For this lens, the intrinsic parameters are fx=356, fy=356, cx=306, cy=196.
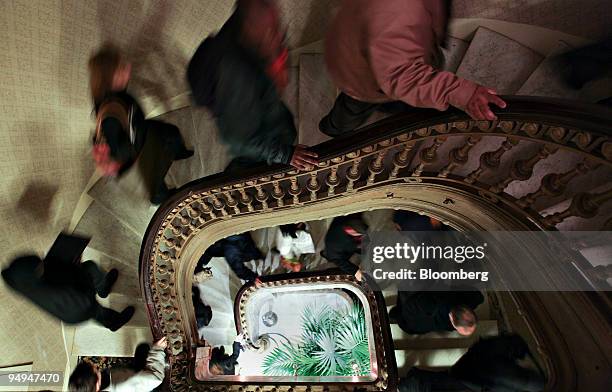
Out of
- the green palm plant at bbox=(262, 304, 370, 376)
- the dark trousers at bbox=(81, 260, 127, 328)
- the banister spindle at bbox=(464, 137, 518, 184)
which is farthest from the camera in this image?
the green palm plant at bbox=(262, 304, 370, 376)

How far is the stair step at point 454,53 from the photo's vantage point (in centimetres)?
197

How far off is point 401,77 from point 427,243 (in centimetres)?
117

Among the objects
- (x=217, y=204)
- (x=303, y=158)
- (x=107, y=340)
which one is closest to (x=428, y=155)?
(x=303, y=158)

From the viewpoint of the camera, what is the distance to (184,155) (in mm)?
2762

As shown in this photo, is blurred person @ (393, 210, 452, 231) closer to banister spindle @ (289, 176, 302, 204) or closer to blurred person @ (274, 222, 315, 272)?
banister spindle @ (289, 176, 302, 204)

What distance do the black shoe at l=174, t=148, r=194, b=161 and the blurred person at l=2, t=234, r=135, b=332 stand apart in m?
0.97

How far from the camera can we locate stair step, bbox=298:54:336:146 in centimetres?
233

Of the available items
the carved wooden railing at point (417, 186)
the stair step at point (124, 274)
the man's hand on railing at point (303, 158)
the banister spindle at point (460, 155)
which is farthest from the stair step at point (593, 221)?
the stair step at point (124, 274)

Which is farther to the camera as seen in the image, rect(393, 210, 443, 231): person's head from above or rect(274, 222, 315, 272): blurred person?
rect(274, 222, 315, 272): blurred person

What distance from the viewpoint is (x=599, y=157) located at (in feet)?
4.11

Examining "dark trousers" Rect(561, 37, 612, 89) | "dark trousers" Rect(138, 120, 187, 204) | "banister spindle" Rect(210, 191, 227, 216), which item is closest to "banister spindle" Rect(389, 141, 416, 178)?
"dark trousers" Rect(561, 37, 612, 89)

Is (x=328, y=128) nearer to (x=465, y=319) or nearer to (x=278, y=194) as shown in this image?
(x=278, y=194)

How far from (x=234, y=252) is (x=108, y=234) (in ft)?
3.63

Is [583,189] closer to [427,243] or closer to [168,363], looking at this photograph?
[427,243]
